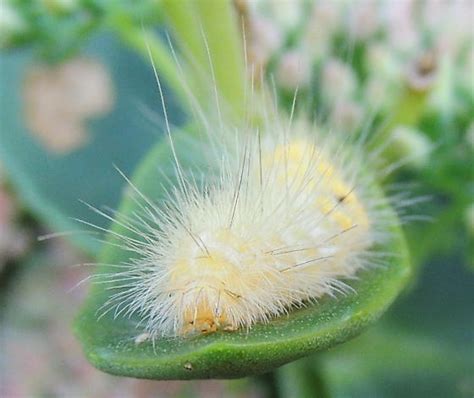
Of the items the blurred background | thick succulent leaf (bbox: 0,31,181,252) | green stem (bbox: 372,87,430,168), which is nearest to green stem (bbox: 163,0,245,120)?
the blurred background

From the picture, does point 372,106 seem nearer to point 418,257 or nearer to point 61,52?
point 418,257

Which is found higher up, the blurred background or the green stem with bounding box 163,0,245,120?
the green stem with bounding box 163,0,245,120

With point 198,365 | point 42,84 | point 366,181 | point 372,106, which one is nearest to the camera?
point 198,365

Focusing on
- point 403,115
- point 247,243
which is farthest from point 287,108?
point 247,243

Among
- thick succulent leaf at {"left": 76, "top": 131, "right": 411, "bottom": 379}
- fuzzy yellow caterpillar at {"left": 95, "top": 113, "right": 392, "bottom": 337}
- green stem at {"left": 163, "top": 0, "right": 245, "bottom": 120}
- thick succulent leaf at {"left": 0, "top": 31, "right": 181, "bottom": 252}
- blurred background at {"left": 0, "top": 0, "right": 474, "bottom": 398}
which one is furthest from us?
thick succulent leaf at {"left": 0, "top": 31, "right": 181, "bottom": 252}

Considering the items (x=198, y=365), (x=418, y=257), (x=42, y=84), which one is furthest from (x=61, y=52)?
(x=198, y=365)

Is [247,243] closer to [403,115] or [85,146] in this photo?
[403,115]

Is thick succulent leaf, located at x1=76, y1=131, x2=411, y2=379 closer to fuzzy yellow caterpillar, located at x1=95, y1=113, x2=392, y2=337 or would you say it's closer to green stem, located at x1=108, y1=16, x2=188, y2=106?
fuzzy yellow caterpillar, located at x1=95, y1=113, x2=392, y2=337

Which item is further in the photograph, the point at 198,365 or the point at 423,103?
the point at 423,103
